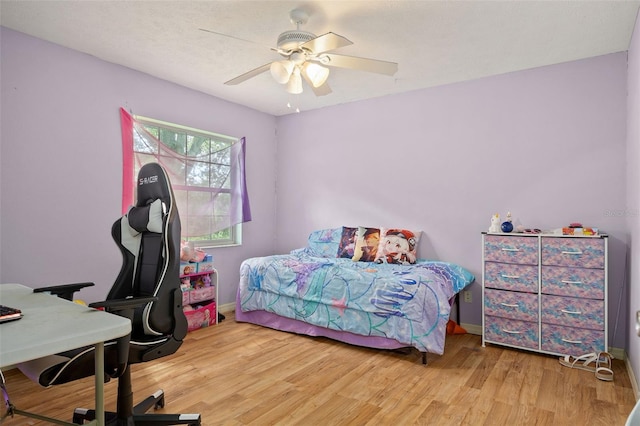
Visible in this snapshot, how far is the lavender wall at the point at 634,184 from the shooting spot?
2.35 metres

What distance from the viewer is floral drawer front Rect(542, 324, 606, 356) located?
9.14ft

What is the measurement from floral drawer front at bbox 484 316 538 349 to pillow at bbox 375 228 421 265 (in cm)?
88

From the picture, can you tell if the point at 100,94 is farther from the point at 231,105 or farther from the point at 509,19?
the point at 509,19

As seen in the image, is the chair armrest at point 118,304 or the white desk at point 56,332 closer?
the white desk at point 56,332

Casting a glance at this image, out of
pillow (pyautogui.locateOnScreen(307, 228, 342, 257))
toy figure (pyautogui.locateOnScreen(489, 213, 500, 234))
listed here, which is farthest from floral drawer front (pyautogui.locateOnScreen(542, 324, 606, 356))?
pillow (pyautogui.locateOnScreen(307, 228, 342, 257))

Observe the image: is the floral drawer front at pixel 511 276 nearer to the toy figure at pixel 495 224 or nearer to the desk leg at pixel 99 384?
the toy figure at pixel 495 224

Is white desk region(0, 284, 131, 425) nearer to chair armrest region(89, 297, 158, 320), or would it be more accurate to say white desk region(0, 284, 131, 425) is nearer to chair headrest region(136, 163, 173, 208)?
chair armrest region(89, 297, 158, 320)

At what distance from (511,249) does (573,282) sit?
18.9 inches

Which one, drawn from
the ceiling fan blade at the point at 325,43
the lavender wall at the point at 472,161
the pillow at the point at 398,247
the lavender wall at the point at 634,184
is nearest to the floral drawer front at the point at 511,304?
the lavender wall at the point at 472,161

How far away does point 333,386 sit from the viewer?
251 cm

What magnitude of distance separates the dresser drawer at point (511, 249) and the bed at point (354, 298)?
39cm

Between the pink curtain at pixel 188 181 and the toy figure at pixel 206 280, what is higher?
the pink curtain at pixel 188 181

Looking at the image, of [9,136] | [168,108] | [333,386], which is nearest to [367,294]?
[333,386]

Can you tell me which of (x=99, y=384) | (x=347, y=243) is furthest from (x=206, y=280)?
(x=99, y=384)
